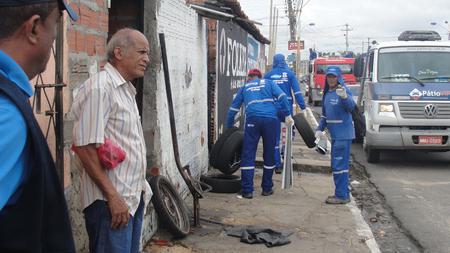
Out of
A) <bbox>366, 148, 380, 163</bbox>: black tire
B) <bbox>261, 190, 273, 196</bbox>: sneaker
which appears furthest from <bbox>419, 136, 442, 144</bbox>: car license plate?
<bbox>261, 190, 273, 196</bbox>: sneaker

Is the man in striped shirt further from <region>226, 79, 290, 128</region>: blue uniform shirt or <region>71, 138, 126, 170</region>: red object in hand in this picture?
<region>226, 79, 290, 128</region>: blue uniform shirt

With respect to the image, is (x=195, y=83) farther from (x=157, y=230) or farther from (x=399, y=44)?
(x=399, y=44)

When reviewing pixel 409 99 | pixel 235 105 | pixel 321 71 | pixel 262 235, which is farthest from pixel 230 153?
pixel 321 71

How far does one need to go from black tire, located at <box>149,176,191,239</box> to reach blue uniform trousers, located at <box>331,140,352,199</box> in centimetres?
268

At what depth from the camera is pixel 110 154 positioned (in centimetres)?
291

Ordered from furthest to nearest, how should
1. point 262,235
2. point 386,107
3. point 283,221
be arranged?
point 386,107 → point 283,221 → point 262,235

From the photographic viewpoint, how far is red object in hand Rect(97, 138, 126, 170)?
2896 millimetres

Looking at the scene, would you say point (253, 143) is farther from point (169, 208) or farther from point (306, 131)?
point (169, 208)

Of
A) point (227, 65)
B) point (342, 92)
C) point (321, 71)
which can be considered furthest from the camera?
point (321, 71)

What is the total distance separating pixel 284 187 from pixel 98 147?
573cm

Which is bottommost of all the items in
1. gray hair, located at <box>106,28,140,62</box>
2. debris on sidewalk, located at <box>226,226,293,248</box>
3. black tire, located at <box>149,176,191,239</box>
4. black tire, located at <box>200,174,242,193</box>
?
debris on sidewalk, located at <box>226,226,293,248</box>

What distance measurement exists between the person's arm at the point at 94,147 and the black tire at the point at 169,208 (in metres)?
2.16

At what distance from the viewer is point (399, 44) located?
11.2 meters

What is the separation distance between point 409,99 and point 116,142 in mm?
8618
